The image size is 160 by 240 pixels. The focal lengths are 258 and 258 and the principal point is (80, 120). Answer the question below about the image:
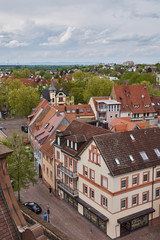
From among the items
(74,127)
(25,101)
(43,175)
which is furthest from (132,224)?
(25,101)

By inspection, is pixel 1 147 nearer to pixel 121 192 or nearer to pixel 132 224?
pixel 121 192

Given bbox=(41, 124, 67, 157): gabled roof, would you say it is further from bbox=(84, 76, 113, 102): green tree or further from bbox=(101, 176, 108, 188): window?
bbox=(84, 76, 113, 102): green tree

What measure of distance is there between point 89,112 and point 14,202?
6667 cm

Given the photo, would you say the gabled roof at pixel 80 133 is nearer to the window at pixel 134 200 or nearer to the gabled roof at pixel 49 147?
the gabled roof at pixel 49 147

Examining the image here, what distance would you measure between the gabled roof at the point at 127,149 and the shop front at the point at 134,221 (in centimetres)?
555

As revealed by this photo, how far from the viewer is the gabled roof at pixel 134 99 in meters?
76.7

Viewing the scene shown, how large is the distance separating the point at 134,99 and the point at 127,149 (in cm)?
4985

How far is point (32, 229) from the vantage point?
850cm

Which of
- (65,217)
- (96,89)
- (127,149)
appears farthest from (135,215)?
(96,89)

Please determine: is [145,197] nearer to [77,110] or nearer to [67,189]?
[67,189]

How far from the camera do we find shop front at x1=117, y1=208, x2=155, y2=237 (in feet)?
97.6

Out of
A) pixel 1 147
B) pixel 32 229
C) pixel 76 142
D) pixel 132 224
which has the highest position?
pixel 1 147

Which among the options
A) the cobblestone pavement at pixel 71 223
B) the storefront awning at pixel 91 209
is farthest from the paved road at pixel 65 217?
the storefront awning at pixel 91 209

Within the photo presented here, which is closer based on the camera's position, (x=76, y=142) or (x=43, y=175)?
(x=76, y=142)
